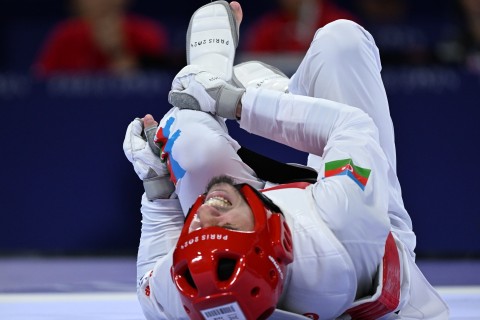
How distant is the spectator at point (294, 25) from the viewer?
6105 mm

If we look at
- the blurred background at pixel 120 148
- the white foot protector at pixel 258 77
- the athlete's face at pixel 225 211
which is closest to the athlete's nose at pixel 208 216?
the athlete's face at pixel 225 211

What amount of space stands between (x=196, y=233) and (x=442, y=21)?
513 centimetres

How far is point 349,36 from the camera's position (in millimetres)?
3113

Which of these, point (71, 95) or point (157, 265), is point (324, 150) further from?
point (71, 95)

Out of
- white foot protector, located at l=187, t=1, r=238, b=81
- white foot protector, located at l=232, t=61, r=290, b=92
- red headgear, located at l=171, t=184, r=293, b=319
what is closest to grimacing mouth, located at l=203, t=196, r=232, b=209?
red headgear, located at l=171, t=184, r=293, b=319

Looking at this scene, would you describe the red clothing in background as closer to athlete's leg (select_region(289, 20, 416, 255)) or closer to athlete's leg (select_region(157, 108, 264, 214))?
athlete's leg (select_region(289, 20, 416, 255))

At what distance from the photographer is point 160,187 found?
3074 millimetres

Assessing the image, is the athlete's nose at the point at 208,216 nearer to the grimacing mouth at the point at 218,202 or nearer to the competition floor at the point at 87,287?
the grimacing mouth at the point at 218,202

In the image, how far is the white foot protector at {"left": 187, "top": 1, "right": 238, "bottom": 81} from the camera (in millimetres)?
3207

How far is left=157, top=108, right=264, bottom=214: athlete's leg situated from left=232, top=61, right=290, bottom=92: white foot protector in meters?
0.43

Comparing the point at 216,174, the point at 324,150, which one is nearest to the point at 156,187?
the point at 216,174

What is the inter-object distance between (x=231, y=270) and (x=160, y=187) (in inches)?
30.8

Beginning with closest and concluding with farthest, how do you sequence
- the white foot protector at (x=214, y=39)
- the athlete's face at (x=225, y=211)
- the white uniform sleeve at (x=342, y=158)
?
the athlete's face at (x=225, y=211) < the white uniform sleeve at (x=342, y=158) < the white foot protector at (x=214, y=39)

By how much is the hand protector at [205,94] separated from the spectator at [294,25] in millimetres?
3063
